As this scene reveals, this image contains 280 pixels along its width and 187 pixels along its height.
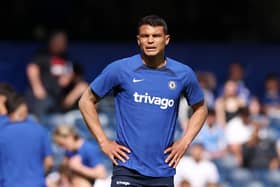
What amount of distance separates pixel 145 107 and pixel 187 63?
10242 millimetres

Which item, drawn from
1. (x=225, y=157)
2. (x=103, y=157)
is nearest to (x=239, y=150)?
(x=225, y=157)

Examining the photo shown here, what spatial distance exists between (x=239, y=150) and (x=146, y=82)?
7.52 m

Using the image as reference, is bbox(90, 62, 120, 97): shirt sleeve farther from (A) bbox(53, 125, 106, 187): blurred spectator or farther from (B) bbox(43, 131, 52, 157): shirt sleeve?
(A) bbox(53, 125, 106, 187): blurred spectator

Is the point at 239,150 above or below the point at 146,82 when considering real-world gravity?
below

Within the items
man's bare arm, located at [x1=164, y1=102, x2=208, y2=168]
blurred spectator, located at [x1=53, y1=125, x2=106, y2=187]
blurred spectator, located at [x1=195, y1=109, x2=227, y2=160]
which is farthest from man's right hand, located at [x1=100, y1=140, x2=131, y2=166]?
blurred spectator, located at [x1=195, y1=109, x2=227, y2=160]

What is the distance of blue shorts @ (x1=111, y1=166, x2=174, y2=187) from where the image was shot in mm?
7234

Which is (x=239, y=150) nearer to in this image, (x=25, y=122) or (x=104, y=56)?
(x=104, y=56)

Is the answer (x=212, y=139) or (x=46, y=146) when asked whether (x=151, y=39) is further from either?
(x=212, y=139)

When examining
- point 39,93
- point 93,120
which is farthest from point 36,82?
point 93,120

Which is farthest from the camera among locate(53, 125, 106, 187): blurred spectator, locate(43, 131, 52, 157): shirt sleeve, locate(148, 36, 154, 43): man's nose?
locate(53, 125, 106, 187): blurred spectator

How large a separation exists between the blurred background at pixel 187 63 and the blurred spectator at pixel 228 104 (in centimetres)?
2

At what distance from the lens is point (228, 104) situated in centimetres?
1545

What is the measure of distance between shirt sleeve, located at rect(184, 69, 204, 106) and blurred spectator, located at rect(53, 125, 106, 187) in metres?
3.65

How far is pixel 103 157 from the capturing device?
14539mm
